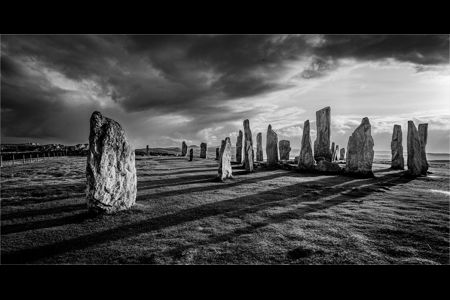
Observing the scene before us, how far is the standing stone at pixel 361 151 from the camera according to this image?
13258 mm

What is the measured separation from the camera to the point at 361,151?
44.2ft

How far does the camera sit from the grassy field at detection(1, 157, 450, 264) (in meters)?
3.71

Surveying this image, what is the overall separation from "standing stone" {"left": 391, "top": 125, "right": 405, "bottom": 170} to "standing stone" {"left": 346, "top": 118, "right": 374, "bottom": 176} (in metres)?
6.00

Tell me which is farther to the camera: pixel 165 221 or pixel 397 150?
pixel 397 150

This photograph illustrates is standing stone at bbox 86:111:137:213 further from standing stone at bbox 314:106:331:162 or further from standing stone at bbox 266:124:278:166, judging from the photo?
standing stone at bbox 314:106:331:162

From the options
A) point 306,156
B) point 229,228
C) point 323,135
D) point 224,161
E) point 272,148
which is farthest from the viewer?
point 323,135

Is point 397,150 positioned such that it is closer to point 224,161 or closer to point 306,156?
point 306,156

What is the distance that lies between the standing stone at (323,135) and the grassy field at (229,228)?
1142 cm

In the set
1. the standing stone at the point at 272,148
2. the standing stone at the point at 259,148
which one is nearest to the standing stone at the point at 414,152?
the standing stone at the point at 272,148

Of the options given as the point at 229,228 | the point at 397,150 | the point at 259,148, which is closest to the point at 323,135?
the point at 397,150

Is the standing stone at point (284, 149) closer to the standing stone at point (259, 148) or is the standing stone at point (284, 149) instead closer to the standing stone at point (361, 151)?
the standing stone at point (259, 148)

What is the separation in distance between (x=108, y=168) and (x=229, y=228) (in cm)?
352

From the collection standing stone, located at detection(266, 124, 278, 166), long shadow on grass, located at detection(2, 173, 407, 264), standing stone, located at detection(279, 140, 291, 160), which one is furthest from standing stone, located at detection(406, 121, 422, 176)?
standing stone, located at detection(279, 140, 291, 160)
